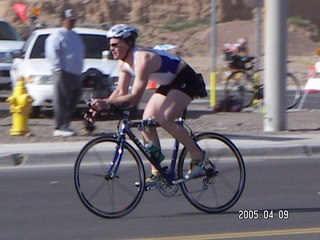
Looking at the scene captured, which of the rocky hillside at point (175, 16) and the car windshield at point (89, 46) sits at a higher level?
the car windshield at point (89, 46)

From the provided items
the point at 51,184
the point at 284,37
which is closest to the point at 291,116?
the point at 284,37

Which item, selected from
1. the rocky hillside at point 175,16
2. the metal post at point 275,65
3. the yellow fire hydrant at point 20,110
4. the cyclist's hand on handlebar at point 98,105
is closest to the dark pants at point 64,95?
the yellow fire hydrant at point 20,110

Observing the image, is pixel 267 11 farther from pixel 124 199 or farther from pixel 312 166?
pixel 124 199

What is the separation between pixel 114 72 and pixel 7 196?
6.34 m

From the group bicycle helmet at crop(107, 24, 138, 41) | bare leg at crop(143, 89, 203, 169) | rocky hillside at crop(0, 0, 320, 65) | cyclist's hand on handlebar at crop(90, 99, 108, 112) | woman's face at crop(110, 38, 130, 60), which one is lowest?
rocky hillside at crop(0, 0, 320, 65)

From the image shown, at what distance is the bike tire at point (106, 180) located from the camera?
24.8 feet

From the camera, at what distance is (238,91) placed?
15945 mm

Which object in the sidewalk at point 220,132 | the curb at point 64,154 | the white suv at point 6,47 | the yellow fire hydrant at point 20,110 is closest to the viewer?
the curb at point 64,154

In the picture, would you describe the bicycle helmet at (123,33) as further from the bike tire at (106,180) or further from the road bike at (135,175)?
the bike tire at (106,180)

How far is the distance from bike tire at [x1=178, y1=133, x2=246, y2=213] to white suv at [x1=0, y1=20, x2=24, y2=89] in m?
12.0

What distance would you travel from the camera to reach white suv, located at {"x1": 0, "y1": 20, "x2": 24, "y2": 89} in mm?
19266

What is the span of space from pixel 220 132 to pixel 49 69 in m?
3.47

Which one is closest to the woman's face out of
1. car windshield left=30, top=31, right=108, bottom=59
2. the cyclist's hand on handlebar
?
the cyclist's hand on handlebar

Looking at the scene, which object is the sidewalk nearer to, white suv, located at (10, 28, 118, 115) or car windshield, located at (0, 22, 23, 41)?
white suv, located at (10, 28, 118, 115)
